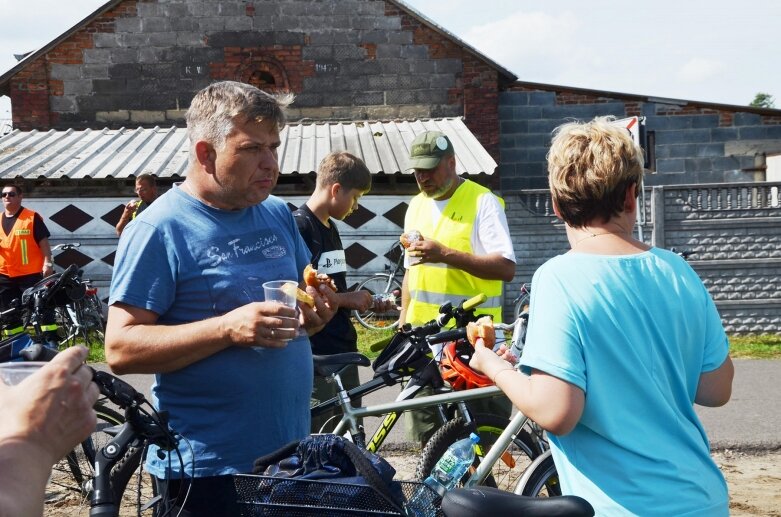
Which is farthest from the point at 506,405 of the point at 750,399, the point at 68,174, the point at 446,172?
the point at 68,174

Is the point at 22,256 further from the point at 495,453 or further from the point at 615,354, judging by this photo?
the point at 615,354

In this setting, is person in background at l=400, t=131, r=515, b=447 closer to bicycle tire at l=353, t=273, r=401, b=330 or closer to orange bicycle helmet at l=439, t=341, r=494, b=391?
orange bicycle helmet at l=439, t=341, r=494, b=391

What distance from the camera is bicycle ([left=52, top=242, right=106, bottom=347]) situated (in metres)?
11.9

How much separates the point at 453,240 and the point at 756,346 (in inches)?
315

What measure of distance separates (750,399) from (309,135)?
9156 mm

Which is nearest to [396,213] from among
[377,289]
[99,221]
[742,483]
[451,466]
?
[377,289]

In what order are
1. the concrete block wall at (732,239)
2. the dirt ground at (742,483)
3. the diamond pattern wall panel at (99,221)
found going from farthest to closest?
1. the diamond pattern wall panel at (99,221)
2. the concrete block wall at (732,239)
3. the dirt ground at (742,483)

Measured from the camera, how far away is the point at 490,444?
4914mm

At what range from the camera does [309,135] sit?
15.4 m

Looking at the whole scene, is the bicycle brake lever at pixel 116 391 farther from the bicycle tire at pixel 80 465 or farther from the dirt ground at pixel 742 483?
the bicycle tire at pixel 80 465

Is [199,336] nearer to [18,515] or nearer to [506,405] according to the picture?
[18,515]

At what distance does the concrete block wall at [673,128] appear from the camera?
54.3 ft

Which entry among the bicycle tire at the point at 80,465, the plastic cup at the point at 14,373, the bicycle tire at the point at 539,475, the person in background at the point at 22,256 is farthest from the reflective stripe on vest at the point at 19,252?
the plastic cup at the point at 14,373

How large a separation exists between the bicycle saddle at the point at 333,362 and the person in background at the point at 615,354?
1.94 metres
